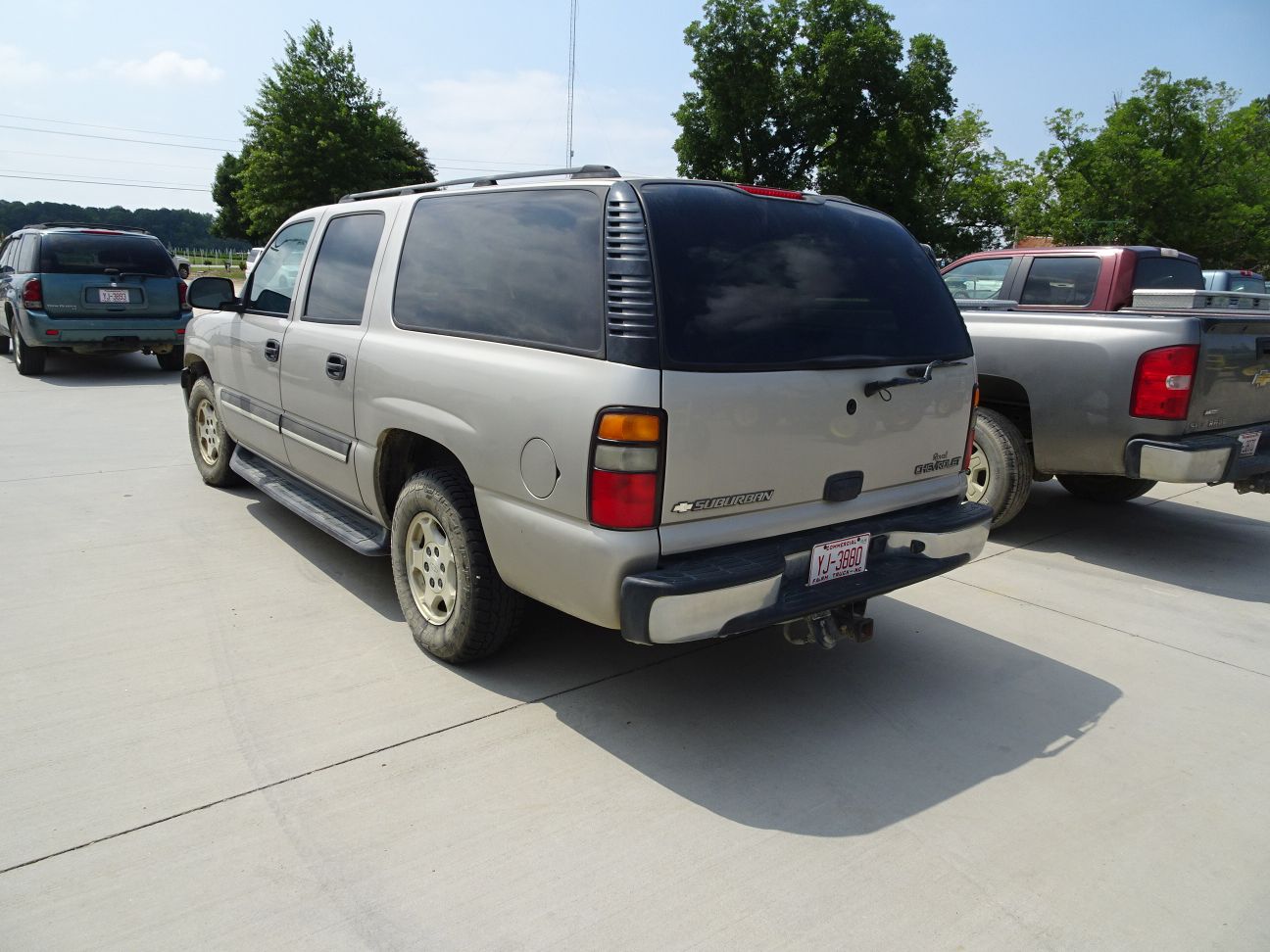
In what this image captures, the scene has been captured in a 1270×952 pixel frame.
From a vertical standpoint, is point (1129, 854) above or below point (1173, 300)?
below

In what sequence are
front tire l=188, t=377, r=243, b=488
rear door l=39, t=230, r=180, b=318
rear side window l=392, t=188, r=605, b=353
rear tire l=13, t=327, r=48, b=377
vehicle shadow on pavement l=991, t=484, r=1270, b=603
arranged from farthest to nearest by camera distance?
1. rear tire l=13, t=327, r=48, b=377
2. rear door l=39, t=230, r=180, b=318
3. front tire l=188, t=377, r=243, b=488
4. vehicle shadow on pavement l=991, t=484, r=1270, b=603
5. rear side window l=392, t=188, r=605, b=353

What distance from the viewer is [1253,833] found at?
2.69 meters

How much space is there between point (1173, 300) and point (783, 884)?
15.2 ft

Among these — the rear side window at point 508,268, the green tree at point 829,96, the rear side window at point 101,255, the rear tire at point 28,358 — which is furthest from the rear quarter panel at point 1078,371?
the green tree at point 829,96

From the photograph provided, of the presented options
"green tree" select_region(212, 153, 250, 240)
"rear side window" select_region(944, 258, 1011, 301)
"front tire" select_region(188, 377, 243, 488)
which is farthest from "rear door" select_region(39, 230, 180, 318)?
"green tree" select_region(212, 153, 250, 240)

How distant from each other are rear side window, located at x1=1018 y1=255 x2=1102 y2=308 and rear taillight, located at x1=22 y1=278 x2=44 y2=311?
1081cm

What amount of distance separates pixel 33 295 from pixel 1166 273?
11894 mm

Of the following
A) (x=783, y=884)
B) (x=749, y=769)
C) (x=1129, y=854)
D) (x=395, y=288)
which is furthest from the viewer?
(x=395, y=288)

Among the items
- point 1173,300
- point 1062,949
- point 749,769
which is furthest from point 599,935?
point 1173,300

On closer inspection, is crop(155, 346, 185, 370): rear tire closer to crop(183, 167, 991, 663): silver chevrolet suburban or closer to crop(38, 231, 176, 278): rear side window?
crop(38, 231, 176, 278): rear side window

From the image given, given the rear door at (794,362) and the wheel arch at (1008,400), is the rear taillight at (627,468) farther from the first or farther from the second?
the wheel arch at (1008,400)

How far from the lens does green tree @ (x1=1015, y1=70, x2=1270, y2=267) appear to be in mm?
25125

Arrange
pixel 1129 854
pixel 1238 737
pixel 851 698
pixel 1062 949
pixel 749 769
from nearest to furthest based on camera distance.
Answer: pixel 1062 949 → pixel 1129 854 → pixel 749 769 → pixel 1238 737 → pixel 851 698

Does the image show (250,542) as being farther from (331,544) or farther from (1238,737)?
(1238,737)
